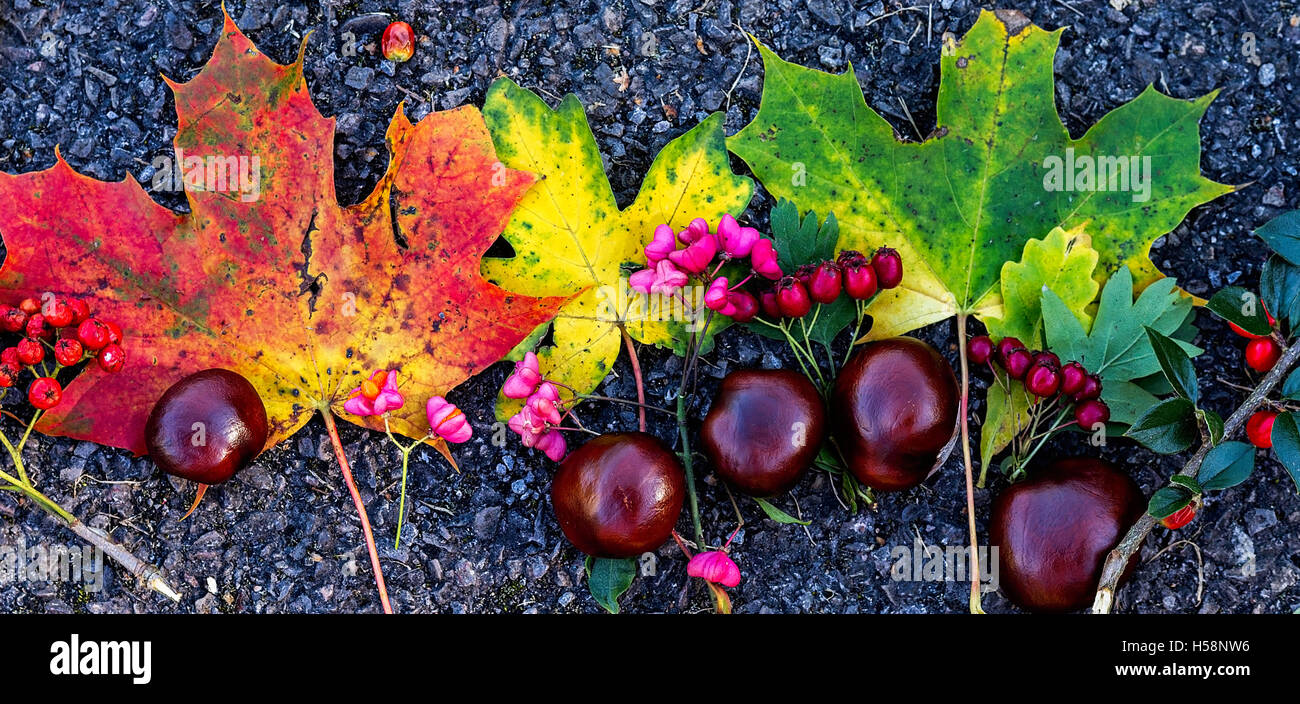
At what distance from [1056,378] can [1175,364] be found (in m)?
0.20

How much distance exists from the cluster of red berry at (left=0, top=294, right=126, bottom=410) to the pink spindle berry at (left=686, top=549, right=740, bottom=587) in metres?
1.14

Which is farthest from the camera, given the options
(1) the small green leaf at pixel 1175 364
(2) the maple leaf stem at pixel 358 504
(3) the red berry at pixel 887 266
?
(2) the maple leaf stem at pixel 358 504

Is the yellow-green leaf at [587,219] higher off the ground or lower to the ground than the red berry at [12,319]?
higher

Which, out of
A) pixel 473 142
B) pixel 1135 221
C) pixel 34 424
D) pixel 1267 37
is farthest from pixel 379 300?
pixel 1267 37

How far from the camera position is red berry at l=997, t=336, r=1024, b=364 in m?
1.91

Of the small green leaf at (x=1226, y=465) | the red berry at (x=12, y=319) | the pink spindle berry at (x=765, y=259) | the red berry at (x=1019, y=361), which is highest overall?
the pink spindle berry at (x=765, y=259)

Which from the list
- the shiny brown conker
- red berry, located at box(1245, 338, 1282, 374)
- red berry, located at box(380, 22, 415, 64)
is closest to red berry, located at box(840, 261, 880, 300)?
red berry, located at box(1245, 338, 1282, 374)

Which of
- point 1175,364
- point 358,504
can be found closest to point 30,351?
point 358,504

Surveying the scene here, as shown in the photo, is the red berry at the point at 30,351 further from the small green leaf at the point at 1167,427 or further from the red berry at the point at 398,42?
the small green leaf at the point at 1167,427

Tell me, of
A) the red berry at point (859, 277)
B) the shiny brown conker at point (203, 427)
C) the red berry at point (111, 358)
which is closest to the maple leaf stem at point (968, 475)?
the red berry at point (859, 277)

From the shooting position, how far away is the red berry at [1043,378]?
1.84m

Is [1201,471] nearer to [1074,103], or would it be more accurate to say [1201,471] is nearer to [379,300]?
[1074,103]

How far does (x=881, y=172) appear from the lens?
1962 millimetres

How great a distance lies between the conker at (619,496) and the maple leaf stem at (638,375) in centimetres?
15
